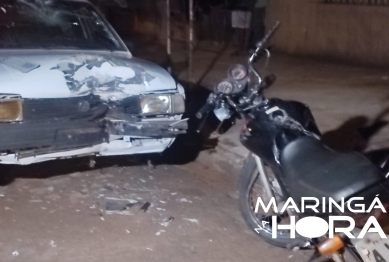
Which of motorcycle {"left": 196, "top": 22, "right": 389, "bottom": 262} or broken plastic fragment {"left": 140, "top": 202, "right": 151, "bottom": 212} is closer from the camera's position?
motorcycle {"left": 196, "top": 22, "right": 389, "bottom": 262}

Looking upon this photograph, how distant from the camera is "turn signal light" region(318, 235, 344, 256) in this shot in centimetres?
284

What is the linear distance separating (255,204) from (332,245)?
129 cm

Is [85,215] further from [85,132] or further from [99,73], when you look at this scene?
[99,73]

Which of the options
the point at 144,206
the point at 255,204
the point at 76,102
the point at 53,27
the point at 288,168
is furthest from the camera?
the point at 53,27

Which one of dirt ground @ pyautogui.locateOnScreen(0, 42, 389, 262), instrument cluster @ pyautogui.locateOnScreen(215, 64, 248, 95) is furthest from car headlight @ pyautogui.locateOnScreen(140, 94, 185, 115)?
instrument cluster @ pyautogui.locateOnScreen(215, 64, 248, 95)

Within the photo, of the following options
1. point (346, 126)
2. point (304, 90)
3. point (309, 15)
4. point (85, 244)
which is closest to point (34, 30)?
point (85, 244)

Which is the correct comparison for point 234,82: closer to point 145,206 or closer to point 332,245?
point 332,245

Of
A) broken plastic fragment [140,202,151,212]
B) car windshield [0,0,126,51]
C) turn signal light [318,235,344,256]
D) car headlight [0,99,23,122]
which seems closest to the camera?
turn signal light [318,235,344,256]

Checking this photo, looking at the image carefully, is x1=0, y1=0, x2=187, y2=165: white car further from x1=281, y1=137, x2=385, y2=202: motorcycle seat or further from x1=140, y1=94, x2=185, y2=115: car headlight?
x1=281, y1=137, x2=385, y2=202: motorcycle seat

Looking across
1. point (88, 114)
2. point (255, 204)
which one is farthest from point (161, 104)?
point (255, 204)

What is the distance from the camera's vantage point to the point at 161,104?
15.5 feet

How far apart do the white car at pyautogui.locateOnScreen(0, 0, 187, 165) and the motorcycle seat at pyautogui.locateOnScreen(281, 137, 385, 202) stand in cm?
150

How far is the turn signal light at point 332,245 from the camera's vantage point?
284cm

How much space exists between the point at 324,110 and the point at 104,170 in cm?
287
